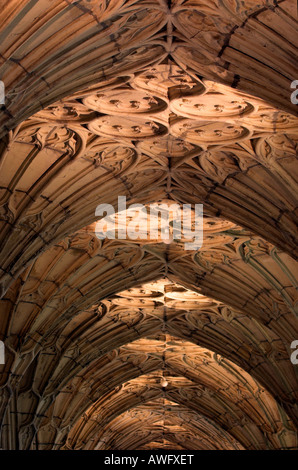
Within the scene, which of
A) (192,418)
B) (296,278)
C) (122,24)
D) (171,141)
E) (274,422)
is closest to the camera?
(122,24)

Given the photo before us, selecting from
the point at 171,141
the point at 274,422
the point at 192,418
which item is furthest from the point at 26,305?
the point at 192,418

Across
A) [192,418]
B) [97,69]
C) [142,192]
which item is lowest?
[97,69]

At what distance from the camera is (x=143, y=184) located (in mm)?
15633

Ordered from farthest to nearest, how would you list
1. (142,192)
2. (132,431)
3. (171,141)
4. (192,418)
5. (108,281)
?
1. (132,431)
2. (192,418)
3. (108,281)
4. (142,192)
5. (171,141)

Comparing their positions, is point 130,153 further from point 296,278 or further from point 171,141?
point 296,278

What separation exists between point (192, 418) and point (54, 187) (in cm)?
2752

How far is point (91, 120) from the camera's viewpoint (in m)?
13.4

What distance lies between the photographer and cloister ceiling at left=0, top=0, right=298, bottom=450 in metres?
10.5

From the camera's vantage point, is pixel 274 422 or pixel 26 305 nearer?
pixel 26 305

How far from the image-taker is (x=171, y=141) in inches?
570

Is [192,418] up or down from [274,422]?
up

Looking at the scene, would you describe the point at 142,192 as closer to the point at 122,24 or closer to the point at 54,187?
the point at 54,187

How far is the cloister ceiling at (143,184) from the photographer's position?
1051cm

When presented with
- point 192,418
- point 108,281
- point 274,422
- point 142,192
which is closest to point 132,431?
point 192,418
